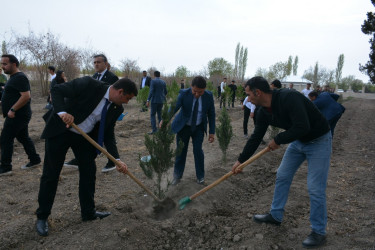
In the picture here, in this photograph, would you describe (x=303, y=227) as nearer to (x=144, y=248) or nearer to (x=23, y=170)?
(x=144, y=248)

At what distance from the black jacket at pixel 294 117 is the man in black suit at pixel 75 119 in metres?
1.54

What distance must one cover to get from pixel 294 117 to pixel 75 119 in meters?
2.31

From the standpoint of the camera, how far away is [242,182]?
5.30 metres

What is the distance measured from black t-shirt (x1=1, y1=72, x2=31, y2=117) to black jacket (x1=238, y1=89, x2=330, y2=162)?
13.4 feet

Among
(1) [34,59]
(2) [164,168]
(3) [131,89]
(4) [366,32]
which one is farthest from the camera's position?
(4) [366,32]

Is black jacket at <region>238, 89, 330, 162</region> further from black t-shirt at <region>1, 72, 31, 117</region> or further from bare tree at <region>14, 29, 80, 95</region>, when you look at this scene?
bare tree at <region>14, 29, 80, 95</region>

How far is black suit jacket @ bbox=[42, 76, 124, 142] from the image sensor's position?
2971mm

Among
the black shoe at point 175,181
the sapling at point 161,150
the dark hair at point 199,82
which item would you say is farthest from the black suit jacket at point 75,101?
the black shoe at point 175,181

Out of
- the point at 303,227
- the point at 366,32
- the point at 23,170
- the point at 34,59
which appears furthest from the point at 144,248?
the point at 366,32

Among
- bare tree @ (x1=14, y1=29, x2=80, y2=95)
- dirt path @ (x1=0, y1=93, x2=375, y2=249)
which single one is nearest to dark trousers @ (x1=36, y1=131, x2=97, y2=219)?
dirt path @ (x1=0, y1=93, x2=375, y2=249)

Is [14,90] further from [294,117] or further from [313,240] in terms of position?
[313,240]

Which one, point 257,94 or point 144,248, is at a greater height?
point 257,94

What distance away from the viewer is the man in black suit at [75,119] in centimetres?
299

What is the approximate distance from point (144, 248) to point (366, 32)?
2641 cm
